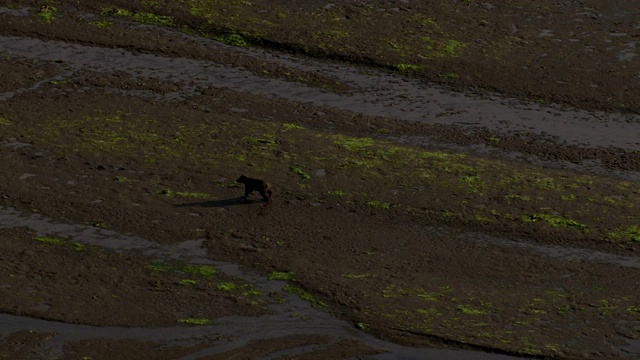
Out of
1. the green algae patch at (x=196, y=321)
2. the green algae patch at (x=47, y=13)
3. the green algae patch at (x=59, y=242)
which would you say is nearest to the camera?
the green algae patch at (x=196, y=321)

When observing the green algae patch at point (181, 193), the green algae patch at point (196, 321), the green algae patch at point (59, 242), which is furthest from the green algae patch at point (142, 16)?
the green algae patch at point (196, 321)

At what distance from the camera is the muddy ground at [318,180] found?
39.8 feet

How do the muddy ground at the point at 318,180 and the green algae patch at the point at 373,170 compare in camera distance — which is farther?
the green algae patch at the point at 373,170

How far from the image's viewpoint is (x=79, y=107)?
17.0m

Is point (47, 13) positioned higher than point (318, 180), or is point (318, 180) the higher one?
Answer: point (47, 13)

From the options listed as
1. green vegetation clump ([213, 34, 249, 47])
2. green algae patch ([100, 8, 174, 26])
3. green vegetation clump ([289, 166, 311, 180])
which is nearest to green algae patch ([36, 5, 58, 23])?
green algae patch ([100, 8, 174, 26])

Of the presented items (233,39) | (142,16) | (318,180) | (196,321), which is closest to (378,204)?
(318,180)

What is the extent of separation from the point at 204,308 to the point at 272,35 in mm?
8069

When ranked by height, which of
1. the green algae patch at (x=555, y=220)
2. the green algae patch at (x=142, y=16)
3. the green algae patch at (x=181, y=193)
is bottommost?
the green algae patch at (x=181, y=193)

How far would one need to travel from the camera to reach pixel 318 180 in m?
15.1

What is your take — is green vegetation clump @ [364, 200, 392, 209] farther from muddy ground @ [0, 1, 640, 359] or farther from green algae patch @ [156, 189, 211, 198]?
green algae patch @ [156, 189, 211, 198]

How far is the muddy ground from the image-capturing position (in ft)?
39.8

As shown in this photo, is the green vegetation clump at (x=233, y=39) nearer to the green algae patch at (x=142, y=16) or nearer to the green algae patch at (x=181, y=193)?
the green algae patch at (x=142, y=16)

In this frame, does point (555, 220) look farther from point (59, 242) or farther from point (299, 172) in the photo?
point (59, 242)
